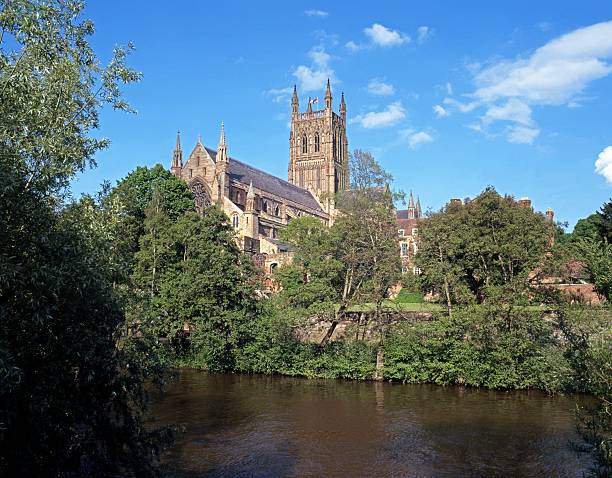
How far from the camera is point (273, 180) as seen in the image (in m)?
94.9

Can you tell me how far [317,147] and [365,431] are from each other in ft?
342

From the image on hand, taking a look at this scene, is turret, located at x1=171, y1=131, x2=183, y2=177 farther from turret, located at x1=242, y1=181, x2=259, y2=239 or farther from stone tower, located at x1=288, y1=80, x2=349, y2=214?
stone tower, located at x1=288, y1=80, x2=349, y2=214

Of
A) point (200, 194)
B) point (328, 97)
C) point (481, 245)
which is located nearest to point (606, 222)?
point (481, 245)

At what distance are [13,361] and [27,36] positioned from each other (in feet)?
23.4

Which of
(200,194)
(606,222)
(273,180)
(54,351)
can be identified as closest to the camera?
(54,351)

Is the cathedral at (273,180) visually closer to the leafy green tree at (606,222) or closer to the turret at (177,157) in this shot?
the turret at (177,157)

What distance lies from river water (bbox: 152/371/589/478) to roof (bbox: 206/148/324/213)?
175 feet

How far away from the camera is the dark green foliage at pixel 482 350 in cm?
2978

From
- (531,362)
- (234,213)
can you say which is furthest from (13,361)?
(234,213)

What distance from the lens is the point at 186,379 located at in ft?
111

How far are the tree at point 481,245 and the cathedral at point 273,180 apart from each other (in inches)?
389

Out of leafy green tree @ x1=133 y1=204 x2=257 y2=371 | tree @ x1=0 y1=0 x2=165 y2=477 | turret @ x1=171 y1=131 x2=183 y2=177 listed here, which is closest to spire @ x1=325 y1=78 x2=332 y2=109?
turret @ x1=171 y1=131 x2=183 y2=177

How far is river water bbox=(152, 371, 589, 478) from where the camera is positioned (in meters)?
16.9

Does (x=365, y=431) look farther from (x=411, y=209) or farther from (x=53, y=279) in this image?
(x=411, y=209)
